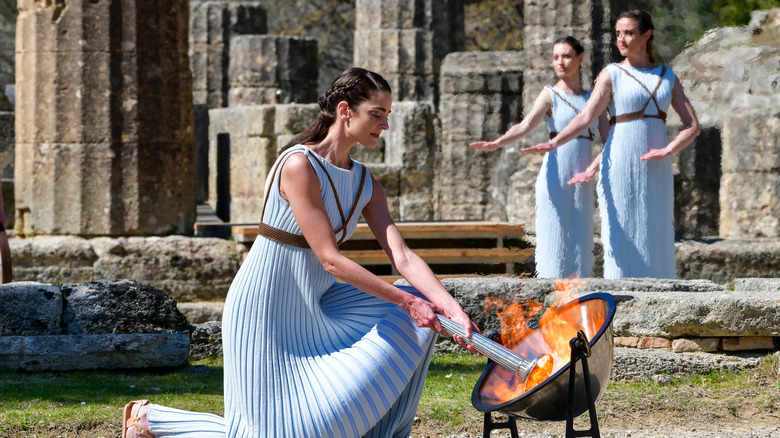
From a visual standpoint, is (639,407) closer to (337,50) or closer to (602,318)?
(602,318)

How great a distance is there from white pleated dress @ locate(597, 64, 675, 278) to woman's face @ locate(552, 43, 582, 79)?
471 millimetres

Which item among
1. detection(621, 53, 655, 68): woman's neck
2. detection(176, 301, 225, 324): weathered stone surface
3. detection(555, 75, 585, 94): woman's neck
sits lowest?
detection(176, 301, 225, 324): weathered stone surface

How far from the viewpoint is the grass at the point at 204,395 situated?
5215 mm

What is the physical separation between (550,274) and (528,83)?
376 cm

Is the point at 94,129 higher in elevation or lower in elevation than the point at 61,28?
lower

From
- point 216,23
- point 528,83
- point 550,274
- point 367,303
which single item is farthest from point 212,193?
point 367,303

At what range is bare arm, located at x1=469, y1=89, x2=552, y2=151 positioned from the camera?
734 cm

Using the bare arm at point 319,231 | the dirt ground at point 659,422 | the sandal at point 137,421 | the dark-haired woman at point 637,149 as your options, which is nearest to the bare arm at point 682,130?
the dark-haired woman at point 637,149

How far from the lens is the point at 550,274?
784cm

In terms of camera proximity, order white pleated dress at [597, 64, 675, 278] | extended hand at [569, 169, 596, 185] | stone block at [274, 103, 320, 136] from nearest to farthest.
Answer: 1. white pleated dress at [597, 64, 675, 278]
2. extended hand at [569, 169, 596, 185]
3. stone block at [274, 103, 320, 136]

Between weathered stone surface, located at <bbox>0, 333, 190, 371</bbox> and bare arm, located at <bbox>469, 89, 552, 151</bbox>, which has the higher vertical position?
bare arm, located at <bbox>469, 89, 552, 151</bbox>

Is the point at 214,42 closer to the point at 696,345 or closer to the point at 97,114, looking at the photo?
the point at 97,114

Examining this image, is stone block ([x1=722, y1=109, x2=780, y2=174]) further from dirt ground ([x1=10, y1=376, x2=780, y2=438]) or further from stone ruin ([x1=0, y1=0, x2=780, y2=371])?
dirt ground ([x1=10, y1=376, x2=780, y2=438])

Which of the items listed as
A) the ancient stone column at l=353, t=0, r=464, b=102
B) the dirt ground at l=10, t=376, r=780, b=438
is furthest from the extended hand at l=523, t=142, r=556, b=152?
the ancient stone column at l=353, t=0, r=464, b=102
